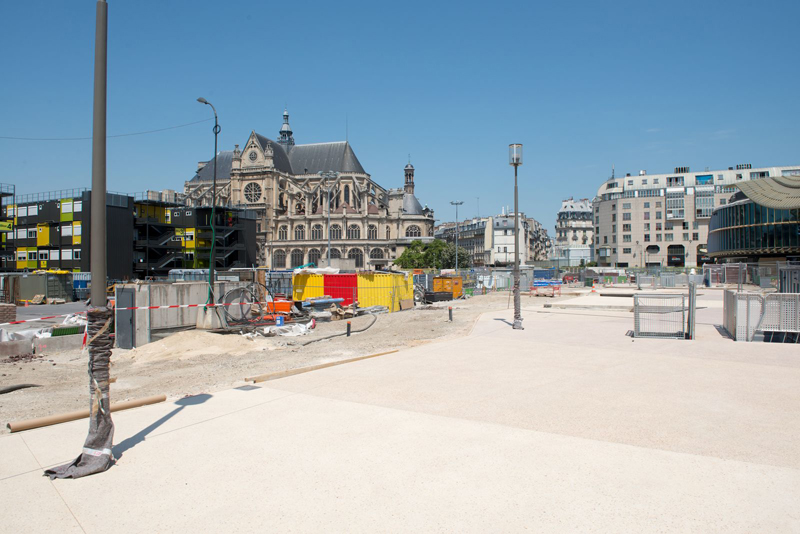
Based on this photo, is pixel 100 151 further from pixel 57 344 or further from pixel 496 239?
pixel 496 239

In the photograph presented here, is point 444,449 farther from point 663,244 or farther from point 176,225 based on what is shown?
point 663,244

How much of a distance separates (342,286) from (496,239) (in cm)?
9973

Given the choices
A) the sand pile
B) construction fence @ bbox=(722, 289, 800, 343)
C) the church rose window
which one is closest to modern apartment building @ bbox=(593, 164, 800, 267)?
the church rose window

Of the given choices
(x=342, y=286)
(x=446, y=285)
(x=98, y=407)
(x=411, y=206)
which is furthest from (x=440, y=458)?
(x=411, y=206)

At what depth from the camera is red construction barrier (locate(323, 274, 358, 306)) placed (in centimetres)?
2372

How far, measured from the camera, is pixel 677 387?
815cm

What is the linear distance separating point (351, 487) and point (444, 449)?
4.19 feet

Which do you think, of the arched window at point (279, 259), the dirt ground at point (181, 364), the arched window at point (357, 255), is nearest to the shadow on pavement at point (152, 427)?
the dirt ground at point (181, 364)

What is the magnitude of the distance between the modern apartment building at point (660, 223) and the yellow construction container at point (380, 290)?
290 feet

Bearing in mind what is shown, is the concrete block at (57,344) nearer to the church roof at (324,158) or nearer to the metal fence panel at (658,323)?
the metal fence panel at (658,323)

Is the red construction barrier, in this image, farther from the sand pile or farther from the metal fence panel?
the metal fence panel

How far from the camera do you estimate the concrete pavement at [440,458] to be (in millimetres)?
3980

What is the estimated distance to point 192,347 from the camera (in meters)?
12.9

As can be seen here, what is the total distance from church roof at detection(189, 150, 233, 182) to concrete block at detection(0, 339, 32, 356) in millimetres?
88491
